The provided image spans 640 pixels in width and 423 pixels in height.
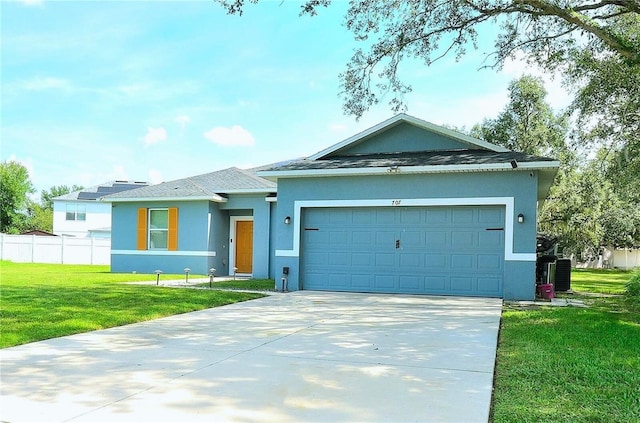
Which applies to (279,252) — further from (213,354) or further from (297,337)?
(213,354)

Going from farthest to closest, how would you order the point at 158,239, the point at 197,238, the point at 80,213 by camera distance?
1. the point at 80,213
2. the point at 158,239
3. the point at 197,238

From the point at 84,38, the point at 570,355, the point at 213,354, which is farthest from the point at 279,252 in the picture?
A: the point at 84,38

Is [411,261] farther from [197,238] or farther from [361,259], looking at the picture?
[197,238]

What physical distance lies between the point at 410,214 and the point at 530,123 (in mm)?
16030

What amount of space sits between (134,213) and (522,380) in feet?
52.8

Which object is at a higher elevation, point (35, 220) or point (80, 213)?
point (80, 213)

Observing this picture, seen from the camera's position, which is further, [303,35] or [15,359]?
[303,35]

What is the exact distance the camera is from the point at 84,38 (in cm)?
1540

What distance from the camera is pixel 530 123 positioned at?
81.4ft

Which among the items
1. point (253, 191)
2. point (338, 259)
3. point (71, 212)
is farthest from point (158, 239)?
point (71, 212)

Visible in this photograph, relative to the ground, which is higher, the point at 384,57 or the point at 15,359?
the point at 384,57

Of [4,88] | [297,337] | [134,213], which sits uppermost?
[4,88]

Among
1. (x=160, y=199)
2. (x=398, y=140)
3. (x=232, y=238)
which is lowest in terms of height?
(x=232, y=238)

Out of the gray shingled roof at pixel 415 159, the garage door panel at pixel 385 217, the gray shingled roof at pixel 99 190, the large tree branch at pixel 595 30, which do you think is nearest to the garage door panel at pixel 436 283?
the garage door panel at pixel 385 217
